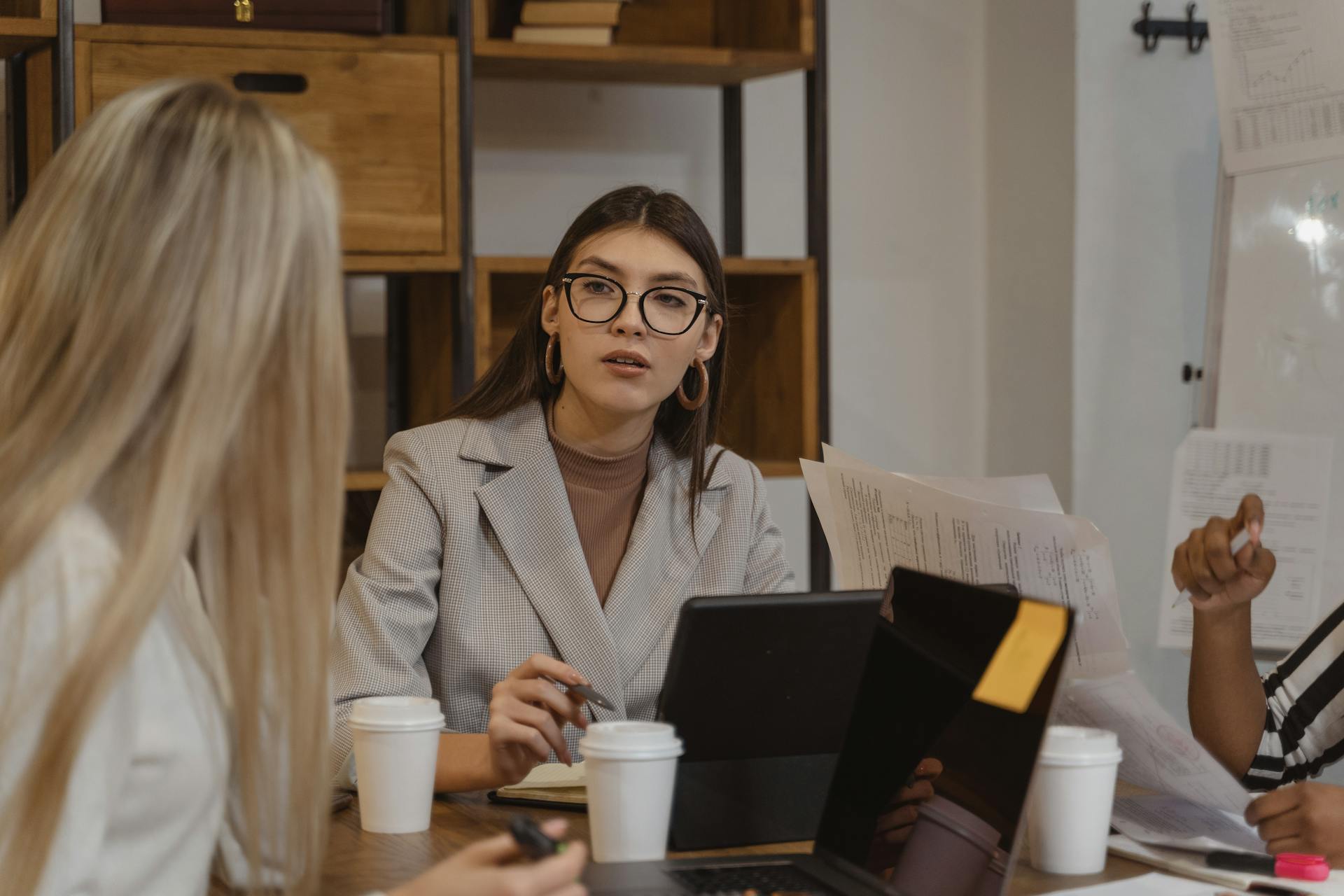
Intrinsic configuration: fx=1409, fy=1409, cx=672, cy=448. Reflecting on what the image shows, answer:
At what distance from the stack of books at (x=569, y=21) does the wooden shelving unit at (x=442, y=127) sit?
0.04m


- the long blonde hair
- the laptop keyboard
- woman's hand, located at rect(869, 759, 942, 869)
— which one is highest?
the long blonde hair

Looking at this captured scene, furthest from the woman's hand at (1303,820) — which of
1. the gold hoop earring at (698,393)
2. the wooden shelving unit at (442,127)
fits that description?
the wooden shelving unit at (442,127)

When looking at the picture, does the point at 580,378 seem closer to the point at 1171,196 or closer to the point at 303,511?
the point at 303,511

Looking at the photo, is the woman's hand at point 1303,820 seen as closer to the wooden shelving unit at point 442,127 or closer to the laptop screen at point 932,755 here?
the laptop screen at point 932,755

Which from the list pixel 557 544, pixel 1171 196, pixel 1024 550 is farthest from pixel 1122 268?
pixel 1024 550

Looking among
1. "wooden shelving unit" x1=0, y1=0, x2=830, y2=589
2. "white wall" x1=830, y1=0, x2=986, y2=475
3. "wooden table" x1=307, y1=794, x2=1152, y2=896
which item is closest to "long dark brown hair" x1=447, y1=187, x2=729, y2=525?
"wooden shelving unit" x1=0, y1=0, x2=830, y2=589

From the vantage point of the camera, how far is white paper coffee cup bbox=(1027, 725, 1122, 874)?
109 centimetres

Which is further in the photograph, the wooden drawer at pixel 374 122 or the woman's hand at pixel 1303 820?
the wooden drawer at pixel 374 122

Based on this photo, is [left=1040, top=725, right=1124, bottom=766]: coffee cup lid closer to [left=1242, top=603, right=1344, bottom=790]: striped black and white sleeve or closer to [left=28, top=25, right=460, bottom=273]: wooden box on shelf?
[left=1242, top=603, right=1344, bottom=790]: striped black and white sleeve

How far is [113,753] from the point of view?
80cm

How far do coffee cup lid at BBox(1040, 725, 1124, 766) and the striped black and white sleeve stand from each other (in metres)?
0.47

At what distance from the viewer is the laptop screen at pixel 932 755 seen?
95 centimetres

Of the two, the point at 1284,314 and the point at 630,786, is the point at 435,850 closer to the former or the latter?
the point at 630,786

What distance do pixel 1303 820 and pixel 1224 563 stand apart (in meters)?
0.26
